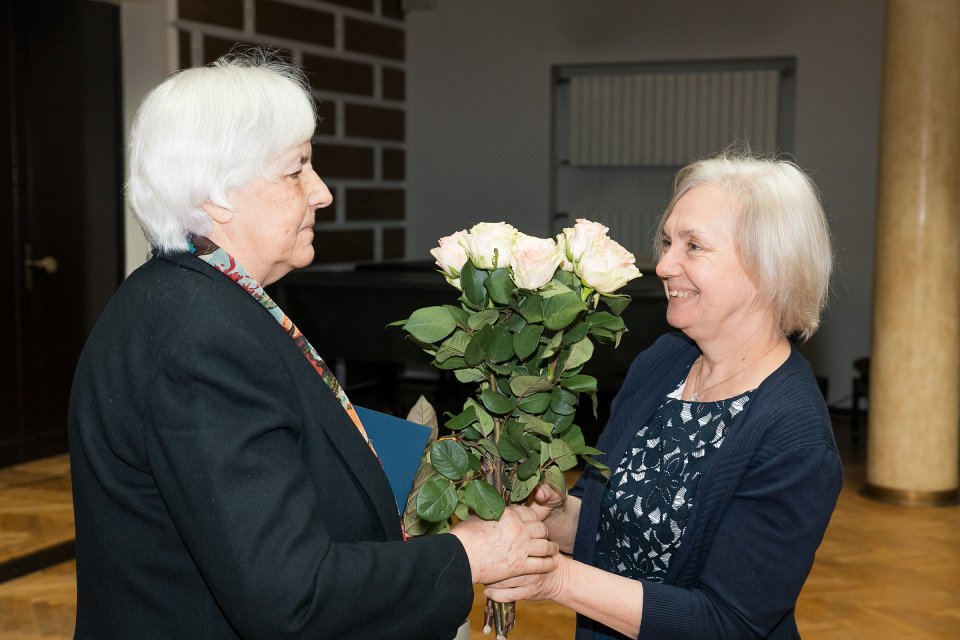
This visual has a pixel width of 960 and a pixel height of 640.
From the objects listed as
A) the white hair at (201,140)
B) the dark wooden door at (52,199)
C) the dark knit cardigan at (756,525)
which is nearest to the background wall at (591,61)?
the dark wooden door at (52,199)

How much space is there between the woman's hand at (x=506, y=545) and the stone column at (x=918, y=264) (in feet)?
14.3

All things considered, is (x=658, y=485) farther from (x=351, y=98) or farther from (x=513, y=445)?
(x=351, y=98)

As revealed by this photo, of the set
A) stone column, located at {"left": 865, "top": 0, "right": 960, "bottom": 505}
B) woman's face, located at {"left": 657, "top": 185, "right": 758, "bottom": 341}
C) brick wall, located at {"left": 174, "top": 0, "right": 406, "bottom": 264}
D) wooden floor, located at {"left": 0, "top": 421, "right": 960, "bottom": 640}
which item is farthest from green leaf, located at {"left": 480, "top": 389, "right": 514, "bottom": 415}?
brick wall, located at {"left": 174, "top": 0, "right": 406, "bottom": 264}

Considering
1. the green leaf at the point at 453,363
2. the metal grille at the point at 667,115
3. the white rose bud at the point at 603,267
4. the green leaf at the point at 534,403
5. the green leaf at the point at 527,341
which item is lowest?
the green leaf at the point at 534,403

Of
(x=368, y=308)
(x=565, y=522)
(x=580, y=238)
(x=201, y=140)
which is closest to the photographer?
(x=201, y=140)

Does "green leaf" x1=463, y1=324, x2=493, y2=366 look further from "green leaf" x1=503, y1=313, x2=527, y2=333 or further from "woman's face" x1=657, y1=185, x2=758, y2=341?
"woman's face" x1=657, y1=185, x2=758, y2=341

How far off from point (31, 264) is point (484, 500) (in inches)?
213

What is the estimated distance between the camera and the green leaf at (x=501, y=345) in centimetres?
164

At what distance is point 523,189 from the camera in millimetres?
9180

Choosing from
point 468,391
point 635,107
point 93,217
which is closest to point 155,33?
point 93,217

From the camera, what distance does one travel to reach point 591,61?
8844 mm

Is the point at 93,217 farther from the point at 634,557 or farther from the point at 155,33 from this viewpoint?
the point at 634,557

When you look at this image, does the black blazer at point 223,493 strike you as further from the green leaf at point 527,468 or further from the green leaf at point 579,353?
the green leaf at point 579,353

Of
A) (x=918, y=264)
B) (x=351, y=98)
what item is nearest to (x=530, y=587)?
(x=918, y=264)
